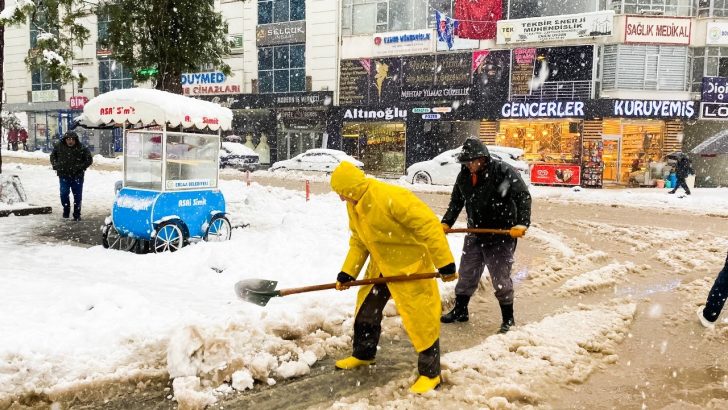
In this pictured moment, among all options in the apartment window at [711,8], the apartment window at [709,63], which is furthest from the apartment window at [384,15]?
the apartment window at [709,63]

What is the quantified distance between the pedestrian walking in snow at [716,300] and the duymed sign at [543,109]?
20619 mm

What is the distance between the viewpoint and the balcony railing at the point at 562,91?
26.0 meters

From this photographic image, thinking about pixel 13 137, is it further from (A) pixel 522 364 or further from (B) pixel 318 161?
(A) pixel 522 364

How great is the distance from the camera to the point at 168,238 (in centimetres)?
913

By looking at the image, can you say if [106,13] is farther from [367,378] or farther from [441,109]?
[441,109]

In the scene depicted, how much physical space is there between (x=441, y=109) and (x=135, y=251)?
857 inches

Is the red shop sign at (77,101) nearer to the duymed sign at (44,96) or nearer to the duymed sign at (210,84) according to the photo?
the duymed sign at (44,96)

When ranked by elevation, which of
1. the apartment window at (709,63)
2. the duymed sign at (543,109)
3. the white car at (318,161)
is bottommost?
the white car at (318,161)

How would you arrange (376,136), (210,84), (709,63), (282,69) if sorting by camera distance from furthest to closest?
(210,84) < (282,69) < (376,136) < (709,63)

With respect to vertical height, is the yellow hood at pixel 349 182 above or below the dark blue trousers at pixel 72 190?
above

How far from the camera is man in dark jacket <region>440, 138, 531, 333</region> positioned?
571 cm

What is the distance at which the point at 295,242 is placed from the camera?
9250 millimetres

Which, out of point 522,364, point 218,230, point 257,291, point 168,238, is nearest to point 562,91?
point 218,230

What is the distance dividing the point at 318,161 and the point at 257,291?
76.5 feet
